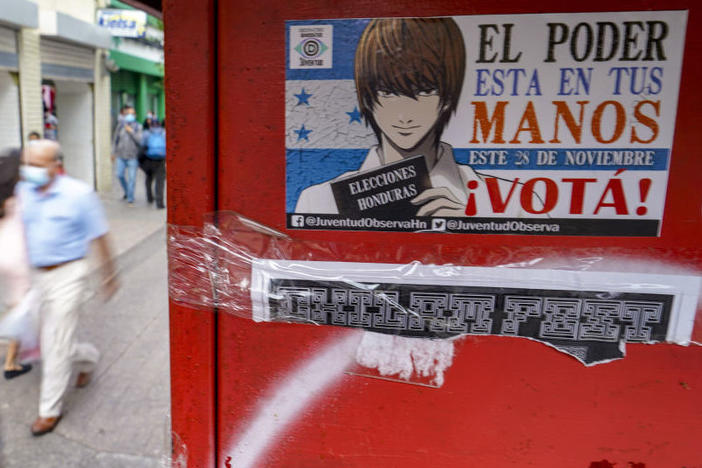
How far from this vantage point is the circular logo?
4.56 ft

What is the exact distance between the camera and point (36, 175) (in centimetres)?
359

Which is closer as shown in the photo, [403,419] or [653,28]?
[653,28]

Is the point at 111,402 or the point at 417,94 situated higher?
the point at 417,94

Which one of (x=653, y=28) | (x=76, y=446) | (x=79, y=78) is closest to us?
(x=653, y=28)

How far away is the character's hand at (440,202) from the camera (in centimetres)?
140

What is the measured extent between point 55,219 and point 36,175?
0.30 metres

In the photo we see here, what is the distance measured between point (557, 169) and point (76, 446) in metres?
3.46

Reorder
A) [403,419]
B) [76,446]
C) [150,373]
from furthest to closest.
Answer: [150,373], [76,446], [403,419]

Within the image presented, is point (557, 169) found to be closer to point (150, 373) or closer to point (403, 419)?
point (403, 419)

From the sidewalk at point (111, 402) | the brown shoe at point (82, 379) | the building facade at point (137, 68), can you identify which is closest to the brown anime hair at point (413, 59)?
the sidewalk at point (111, 402)

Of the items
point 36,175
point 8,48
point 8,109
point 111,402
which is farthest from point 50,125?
point 111,402

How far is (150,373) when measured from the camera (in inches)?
179

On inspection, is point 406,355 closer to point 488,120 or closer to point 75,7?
point 488,120

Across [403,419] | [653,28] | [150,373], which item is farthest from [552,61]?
[150,373]
